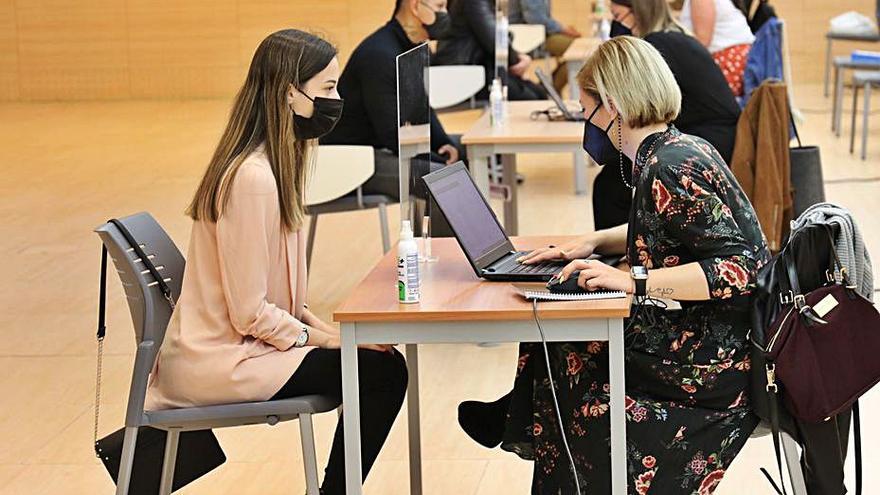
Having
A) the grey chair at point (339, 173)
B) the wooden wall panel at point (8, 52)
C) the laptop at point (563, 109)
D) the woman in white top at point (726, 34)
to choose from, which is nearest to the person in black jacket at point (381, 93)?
the grey chair at point (339, 173)

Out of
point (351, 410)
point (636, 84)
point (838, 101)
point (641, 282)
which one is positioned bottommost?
point (838, 101)

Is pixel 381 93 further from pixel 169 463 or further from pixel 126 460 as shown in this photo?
pixel 126 460

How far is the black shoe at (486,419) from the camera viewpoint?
9.89ft

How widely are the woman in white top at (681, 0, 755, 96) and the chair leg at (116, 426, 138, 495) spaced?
14.2 feet

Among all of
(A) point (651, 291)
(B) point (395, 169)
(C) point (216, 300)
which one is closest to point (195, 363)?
(C) point (216, 300)

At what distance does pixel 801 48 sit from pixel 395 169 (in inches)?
278

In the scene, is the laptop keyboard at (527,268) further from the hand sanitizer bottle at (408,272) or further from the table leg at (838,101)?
the table leg at (838,101)

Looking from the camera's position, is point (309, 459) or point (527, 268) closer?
point (309, 459)

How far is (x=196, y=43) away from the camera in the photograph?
34.4ft

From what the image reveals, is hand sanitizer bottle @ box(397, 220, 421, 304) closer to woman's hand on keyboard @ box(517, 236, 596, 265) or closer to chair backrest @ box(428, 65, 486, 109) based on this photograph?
woman's hand on keyboard @ box(517, 236, 596, 265)

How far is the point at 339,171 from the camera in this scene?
4973mm

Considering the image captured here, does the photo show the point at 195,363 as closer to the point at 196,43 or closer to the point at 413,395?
the point at 413,395

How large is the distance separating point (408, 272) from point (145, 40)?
8281 mm

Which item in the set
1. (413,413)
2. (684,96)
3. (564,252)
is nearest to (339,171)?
(684,96)
